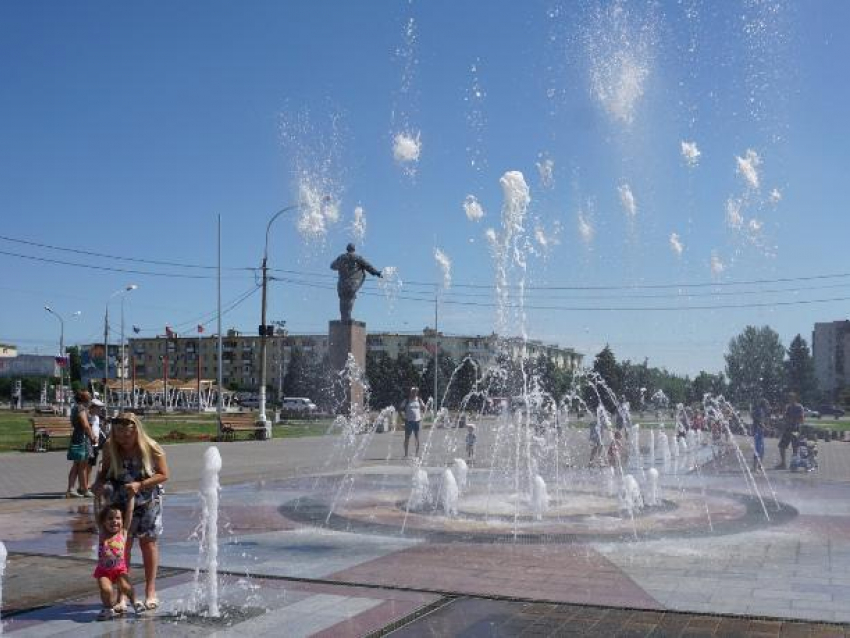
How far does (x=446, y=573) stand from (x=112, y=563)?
2629mm

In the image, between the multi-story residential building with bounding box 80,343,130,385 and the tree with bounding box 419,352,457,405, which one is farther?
the tree with bounding box 419,352,457,405

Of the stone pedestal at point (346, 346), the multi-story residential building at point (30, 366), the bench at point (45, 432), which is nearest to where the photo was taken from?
the bench at point (45, 432)

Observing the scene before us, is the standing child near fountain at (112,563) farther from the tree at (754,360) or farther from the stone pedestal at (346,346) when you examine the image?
the tree at (754,360)

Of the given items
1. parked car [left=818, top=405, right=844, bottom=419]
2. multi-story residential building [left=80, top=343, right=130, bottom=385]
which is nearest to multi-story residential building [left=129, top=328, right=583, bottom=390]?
parked car [left=818, top=405, right=844, bottom=419]

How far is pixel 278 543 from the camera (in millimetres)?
8648

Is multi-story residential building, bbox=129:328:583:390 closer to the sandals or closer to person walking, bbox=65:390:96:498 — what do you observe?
person walking, bbox=65:390:96:498

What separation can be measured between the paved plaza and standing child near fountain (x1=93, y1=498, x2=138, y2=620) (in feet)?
0.54

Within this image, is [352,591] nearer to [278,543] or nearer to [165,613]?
[165,613]

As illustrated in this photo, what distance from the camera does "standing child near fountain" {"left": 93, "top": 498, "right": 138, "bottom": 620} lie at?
5.68m

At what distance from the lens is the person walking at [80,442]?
1218 centimetres

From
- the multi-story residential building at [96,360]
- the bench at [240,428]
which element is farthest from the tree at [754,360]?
the bench at [240,428]

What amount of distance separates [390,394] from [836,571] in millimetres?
73664

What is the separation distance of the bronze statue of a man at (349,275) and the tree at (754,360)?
7808 cm

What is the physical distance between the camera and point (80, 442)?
12.2 m
